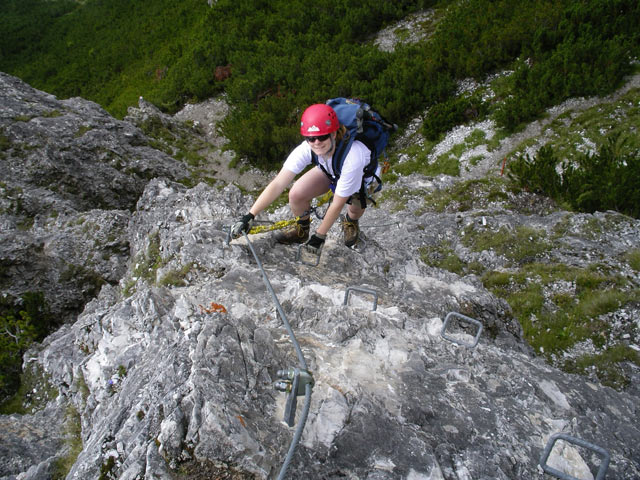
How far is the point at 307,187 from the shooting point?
→ 16.6ft

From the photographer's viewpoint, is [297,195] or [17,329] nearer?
[297,195]

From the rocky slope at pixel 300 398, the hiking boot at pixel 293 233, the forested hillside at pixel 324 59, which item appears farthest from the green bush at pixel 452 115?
the hiking boot at pixel 293 233

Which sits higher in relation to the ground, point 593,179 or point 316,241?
point 316,241

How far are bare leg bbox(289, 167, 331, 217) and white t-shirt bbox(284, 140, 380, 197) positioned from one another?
0.41 m

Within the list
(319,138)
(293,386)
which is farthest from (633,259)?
(293,386)

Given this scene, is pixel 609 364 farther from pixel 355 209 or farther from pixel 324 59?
pixel 324 59

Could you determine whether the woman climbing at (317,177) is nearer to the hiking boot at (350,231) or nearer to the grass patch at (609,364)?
the hiking boot at (350,231)

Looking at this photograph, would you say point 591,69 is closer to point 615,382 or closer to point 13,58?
point 615,382

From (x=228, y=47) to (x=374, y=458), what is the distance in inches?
1070

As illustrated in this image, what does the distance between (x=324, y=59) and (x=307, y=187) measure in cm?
1813

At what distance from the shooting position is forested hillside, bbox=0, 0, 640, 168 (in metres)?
14.3

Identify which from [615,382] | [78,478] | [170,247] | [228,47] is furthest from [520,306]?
[228,47]

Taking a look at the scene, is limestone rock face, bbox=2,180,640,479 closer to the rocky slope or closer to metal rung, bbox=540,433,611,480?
the rocky slope

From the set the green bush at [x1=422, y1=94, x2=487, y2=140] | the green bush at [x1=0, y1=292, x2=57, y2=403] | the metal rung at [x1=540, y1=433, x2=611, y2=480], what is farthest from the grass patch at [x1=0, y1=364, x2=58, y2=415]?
the green bush at [x1=422, y1=94, x2=487, y2=140]
